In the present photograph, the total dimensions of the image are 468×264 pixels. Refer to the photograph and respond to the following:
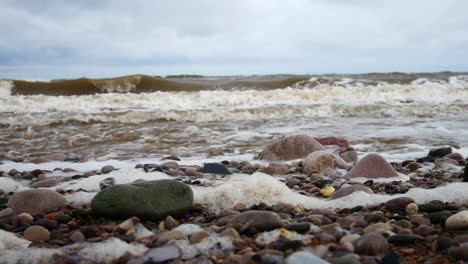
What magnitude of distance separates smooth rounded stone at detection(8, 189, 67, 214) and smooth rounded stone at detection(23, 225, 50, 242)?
19.4 inches

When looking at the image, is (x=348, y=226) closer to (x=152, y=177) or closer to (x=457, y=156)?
(x=152, y=177)

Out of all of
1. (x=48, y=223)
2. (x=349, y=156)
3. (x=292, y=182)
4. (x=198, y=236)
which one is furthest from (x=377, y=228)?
(x=349, y=156)

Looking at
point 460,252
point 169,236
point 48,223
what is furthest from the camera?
point 48,223

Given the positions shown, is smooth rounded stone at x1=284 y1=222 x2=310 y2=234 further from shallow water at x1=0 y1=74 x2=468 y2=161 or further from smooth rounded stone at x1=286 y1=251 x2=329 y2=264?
shallow water at x1=0 y1=74 x2=468 y2=161

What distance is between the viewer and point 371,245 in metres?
1.62

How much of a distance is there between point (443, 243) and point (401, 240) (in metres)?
0.15

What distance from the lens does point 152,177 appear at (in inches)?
135

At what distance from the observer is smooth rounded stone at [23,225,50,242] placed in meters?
1.93

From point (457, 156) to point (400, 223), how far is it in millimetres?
2782

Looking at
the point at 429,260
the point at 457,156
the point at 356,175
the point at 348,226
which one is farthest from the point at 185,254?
the point at 457,156

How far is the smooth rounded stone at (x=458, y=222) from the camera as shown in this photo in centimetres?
182

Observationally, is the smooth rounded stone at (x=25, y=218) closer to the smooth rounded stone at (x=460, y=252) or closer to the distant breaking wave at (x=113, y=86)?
the smooth rounded stone at (x=460, y=252)

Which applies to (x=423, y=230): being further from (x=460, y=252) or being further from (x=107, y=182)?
(x=107, y=182)

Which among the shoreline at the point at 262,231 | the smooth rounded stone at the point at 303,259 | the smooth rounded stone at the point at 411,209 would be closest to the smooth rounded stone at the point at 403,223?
the shoreline at the point at 262,231
